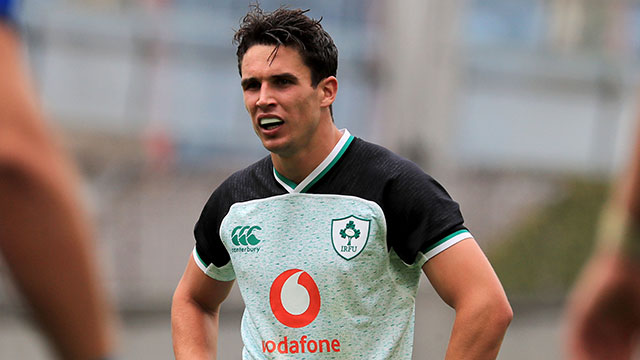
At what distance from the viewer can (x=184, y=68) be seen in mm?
9883

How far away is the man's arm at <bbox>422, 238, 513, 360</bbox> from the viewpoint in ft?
8.00

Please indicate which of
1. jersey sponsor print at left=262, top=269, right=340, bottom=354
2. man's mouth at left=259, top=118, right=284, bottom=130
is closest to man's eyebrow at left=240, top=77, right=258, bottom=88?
man's mouth at left=259, top=118, right=284, bottom=130

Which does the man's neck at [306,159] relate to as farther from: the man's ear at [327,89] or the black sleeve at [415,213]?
the black sleeve at [415,213]

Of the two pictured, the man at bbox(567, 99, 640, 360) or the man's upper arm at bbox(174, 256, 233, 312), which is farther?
the man at bbox(567, 99, 640, 360)

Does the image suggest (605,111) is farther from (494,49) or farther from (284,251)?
(284,251)

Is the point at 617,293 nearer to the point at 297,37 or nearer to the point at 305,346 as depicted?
the point at 305,346

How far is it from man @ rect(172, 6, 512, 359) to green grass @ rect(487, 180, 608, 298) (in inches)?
316

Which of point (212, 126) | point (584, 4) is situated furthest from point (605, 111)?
point (212, 126)

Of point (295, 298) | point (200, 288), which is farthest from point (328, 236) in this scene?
point (200, 288)

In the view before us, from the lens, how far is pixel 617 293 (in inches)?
Answer: 267

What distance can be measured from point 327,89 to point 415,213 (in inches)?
15.1

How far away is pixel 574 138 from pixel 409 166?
9052mm

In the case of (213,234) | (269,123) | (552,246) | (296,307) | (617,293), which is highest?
(269,123)

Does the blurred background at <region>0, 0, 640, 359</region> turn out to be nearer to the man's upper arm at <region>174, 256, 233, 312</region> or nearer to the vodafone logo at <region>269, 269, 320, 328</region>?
the man's upper arm at <region>174, 256, 233, 312</region>
